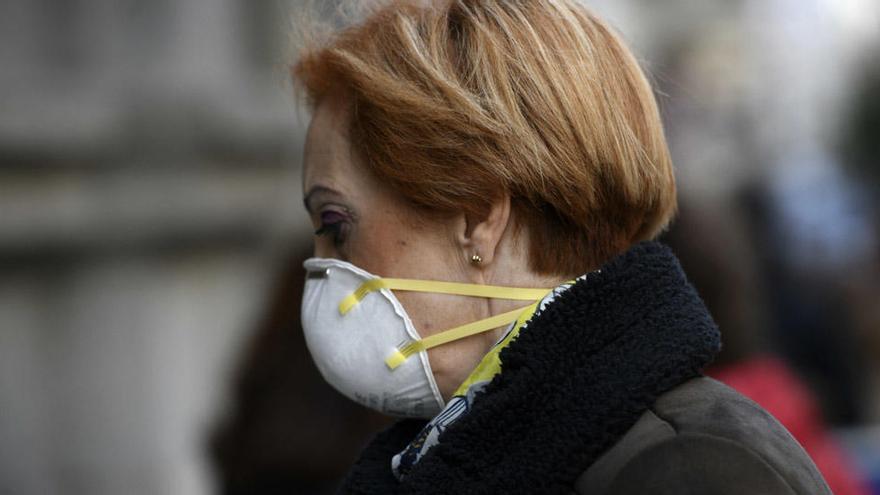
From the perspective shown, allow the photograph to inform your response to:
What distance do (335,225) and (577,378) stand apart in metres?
0.58

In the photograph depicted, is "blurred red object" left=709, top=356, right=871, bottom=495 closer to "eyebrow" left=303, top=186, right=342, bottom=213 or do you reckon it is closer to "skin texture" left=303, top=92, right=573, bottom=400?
"skin texture" left=303, top=92, right=573, bottom=400

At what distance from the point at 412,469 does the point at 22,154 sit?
3.40m

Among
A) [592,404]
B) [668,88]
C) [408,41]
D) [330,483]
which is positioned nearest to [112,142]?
[330,483]

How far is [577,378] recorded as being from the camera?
1.87 metres

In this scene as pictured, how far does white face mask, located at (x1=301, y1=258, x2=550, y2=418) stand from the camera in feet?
6.92

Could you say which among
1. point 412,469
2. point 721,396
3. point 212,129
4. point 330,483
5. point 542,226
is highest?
point 542,226

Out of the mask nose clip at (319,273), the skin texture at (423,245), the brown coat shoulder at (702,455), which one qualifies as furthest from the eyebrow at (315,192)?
the brown coat shoulder at (702,455)

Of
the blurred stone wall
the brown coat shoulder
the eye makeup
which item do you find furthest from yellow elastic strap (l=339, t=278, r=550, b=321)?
the blurred stone wall

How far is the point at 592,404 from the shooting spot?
1.82m

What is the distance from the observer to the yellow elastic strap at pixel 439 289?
2.07 meters

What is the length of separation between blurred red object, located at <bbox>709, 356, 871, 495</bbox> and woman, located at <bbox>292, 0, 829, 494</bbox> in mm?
1397

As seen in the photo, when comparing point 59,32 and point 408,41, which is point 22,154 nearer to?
point 59,32

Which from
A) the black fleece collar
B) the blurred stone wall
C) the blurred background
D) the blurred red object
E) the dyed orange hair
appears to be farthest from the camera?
the blurred stone wall

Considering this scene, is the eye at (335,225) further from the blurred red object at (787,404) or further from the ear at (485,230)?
the blurred red object at (787,404)
